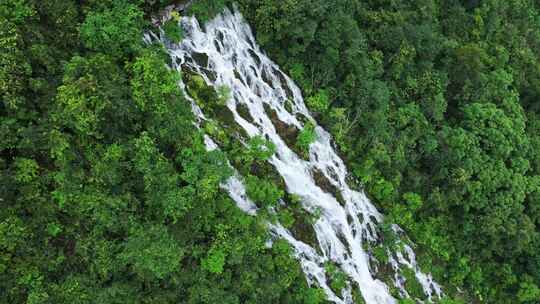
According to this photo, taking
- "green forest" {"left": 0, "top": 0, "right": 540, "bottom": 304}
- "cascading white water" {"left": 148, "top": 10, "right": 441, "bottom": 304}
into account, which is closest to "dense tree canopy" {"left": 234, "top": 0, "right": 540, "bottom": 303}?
"green forest" {"left": 0, "top": 0, "right": 540, "bottom": 304}

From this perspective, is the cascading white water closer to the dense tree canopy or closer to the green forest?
the green forest

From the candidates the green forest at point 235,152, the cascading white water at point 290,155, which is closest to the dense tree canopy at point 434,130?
the green forest at point 235,152

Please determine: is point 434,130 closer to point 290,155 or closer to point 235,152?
point 290,155

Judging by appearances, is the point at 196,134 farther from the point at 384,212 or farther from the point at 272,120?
the point at 384,212

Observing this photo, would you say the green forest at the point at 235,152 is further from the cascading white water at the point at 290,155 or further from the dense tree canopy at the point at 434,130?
the cascading white water at the point at 290,155

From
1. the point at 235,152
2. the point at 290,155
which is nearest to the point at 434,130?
the point at 290,155
